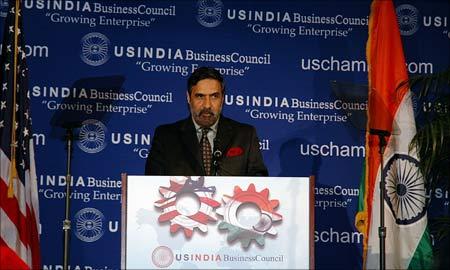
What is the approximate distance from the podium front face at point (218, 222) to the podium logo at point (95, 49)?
9.44 feet

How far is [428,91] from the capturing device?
6336mm

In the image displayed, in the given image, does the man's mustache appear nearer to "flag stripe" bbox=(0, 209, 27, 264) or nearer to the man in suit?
the man in suit

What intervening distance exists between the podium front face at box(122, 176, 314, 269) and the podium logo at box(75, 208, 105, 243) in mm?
2700

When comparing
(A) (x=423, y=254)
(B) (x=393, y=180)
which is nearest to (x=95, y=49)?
(B) (x=393, y=180)

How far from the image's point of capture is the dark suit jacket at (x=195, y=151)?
5.23m

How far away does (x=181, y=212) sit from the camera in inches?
139

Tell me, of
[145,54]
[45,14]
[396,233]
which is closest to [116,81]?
[145,54]

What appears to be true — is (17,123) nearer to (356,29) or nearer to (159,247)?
(159,247)

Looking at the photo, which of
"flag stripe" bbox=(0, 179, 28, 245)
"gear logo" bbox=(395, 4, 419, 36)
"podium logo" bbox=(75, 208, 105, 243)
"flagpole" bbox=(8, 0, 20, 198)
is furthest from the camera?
"gear logo" bbox=(395, 4, 419, 36)

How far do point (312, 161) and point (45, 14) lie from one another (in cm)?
247

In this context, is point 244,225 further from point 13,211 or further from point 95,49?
point 95,49

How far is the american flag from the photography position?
495cm

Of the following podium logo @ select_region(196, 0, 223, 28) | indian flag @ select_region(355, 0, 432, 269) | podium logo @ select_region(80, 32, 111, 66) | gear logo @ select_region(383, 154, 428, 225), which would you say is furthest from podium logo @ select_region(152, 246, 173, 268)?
podium logo @ select_region(196, 0, 223, 28)

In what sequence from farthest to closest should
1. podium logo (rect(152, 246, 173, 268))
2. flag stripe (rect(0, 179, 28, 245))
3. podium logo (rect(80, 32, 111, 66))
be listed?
podium logo (rect(80, 32, 111, 66)), flag stripe (rect(0, 179, 28, 245)), podium logo (rect(152, 246, 173, 268))
